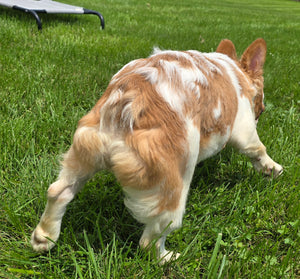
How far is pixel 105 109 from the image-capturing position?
1.46 meters

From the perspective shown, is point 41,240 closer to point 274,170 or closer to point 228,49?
point 274,170

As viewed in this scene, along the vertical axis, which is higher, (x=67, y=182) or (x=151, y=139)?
(x=151, y=139)

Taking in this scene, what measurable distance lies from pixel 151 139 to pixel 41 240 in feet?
2.75

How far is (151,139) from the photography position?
53.4 inches

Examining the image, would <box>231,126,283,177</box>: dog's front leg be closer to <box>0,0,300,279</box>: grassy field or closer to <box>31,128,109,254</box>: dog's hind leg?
<box>0,0,300,279</box>: grassy field

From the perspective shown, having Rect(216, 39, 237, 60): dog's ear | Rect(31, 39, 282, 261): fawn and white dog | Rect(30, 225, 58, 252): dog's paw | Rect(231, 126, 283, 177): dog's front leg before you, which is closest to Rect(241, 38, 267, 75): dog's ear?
Rect(216, 39, 237, 60): dog's ear

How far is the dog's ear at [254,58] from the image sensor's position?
7.96ft

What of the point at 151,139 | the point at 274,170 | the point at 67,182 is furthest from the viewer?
the point at 274,170

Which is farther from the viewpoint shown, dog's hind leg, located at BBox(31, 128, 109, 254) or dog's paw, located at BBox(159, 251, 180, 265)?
dog's paw, located at BBox(159, 251, 180, 265)

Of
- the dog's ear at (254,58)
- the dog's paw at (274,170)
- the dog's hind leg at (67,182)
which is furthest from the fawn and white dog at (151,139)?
the dog's paw at (274,170)

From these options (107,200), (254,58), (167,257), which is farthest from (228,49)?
(167,257)

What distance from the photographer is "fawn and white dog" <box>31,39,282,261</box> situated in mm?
1367

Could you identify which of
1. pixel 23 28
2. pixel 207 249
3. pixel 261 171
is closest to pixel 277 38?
pixel 23 28

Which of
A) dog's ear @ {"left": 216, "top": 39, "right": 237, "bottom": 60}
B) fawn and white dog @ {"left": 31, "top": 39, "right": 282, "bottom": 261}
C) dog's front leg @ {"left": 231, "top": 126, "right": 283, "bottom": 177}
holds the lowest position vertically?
dog's front leg @ {"left": 231, "top": 126, "right": 283, "bottom": 177}
